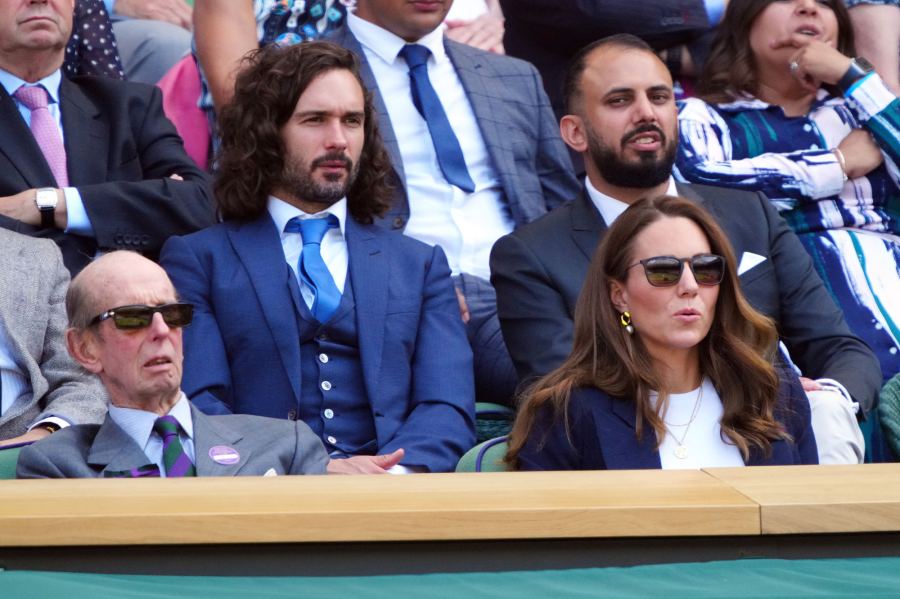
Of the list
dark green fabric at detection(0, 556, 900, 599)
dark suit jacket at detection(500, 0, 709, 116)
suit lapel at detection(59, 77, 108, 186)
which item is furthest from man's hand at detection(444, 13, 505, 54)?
dark green fabric at detection(0, 556, 900, 599)

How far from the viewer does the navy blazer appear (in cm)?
331

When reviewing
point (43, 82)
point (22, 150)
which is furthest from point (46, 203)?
point (43, 82)

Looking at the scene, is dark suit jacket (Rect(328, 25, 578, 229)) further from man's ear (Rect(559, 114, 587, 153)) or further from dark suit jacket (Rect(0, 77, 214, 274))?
dark suit jacket (Rect(0, 77, 214, 274))

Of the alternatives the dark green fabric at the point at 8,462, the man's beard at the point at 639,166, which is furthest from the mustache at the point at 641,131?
the dark green fabric at the point at 8,462

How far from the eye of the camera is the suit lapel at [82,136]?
4.40 metres

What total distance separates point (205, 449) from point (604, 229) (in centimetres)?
142

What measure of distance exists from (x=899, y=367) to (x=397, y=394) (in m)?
1.48

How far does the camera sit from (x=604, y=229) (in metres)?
4.18

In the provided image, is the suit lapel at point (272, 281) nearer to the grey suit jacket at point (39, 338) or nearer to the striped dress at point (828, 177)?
the grey suit jacket at point (39, 338)

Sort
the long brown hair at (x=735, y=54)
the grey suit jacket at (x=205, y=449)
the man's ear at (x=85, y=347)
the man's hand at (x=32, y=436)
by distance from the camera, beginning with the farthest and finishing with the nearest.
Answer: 1. the long brown hair at (x=735, y=54)
2. the man's hand at (x=32, y=436)
3. the man's ear at (x=85, y=347)
4. the grey suit jacket at (x=205, y=449)

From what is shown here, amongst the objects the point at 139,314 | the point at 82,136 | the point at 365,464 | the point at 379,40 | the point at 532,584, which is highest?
the point at 379,40

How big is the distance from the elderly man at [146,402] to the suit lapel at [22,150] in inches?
41.2

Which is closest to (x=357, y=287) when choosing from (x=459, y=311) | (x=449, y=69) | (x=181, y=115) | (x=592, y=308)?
(x=459, y=311)

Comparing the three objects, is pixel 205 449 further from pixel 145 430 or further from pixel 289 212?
pixel 289 212
